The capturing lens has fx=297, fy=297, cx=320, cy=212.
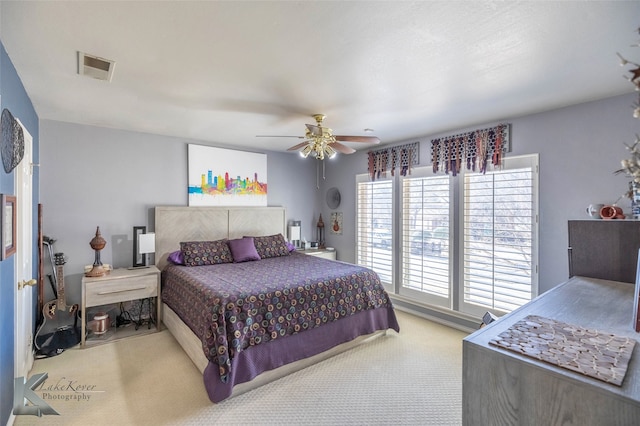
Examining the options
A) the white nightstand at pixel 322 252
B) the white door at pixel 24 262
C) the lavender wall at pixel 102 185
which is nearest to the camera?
the white door at pixel 24 262

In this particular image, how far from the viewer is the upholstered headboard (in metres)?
4.09

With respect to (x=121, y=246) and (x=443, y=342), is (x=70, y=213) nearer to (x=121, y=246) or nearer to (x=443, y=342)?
(x=121, y=246)

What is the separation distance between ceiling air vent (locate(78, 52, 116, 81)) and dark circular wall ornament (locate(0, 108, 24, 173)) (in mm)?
555

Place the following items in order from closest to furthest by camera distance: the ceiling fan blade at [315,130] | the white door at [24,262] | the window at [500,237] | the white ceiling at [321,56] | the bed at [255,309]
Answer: the white ceiling at [321,56]
the white door at [24,262]
the bed at [255,309]
the ceiling fan blade at [315,130]
the window at [500,237]

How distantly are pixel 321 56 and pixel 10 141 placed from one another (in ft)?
6.98

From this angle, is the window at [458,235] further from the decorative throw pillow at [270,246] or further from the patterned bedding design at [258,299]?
the decorative throw pillow at [270,246]

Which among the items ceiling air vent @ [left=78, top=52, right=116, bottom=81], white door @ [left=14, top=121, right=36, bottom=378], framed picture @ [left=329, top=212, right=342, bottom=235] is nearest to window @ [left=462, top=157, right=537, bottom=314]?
framed picture @ [left=329, top=212, right=342, bottom=235]

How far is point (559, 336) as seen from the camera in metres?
1.18

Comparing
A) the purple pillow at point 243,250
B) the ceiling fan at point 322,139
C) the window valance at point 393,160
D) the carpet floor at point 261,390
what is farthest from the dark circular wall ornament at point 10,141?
the window valance at point 393,160

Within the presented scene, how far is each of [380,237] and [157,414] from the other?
3.49 metres

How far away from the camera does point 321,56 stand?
200cm

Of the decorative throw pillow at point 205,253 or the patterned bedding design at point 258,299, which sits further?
the decorative throw pillow at point 205,253

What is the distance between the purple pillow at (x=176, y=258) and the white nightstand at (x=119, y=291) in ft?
0.74

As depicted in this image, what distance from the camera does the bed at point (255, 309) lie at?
2342 millimetres
